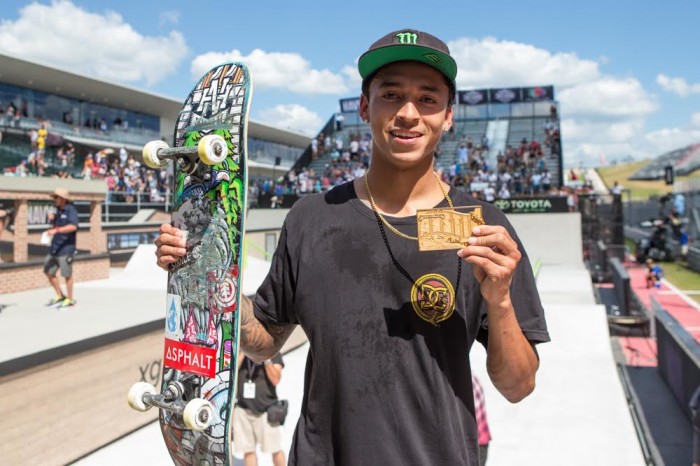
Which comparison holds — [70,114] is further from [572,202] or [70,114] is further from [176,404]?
[176,404]

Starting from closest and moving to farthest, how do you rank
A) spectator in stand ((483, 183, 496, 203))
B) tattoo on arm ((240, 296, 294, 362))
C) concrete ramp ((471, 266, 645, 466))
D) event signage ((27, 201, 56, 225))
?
tattoo on arm ((240, 296, 294, 362)), concrete ramp ((471, 266, 645, 466)), event signage ((27, 201, 56, 225)), spectator in stand ((483, 183, 496, 203))

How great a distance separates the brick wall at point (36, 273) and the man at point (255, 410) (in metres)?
6.85

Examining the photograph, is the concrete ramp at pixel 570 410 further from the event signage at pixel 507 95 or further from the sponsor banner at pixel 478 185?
the event signage at pixel 507 95

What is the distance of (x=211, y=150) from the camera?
1.98 metres

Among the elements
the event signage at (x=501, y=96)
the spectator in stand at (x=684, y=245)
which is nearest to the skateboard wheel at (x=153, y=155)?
the spectator in stand at (x=684, y=245)

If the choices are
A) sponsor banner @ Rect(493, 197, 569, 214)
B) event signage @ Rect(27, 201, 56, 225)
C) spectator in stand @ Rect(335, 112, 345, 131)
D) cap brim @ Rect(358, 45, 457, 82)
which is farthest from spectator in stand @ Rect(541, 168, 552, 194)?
cap brim @ Rect(358, 45, 457, 82)

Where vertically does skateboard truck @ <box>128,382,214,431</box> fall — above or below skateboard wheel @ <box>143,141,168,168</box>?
below

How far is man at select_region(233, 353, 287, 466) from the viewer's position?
4.57 meters

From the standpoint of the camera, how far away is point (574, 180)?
93.0ft

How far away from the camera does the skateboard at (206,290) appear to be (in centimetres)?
205

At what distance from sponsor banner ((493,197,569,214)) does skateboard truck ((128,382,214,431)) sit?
64.9 feet

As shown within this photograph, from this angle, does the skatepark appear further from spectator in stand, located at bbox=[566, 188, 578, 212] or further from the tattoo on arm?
spectator in stand, located at bbox=[566, 188, 578, 212]

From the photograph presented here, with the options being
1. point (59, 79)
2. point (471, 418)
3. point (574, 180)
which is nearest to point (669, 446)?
point (471, 418)

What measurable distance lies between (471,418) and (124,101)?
31.5 meters
